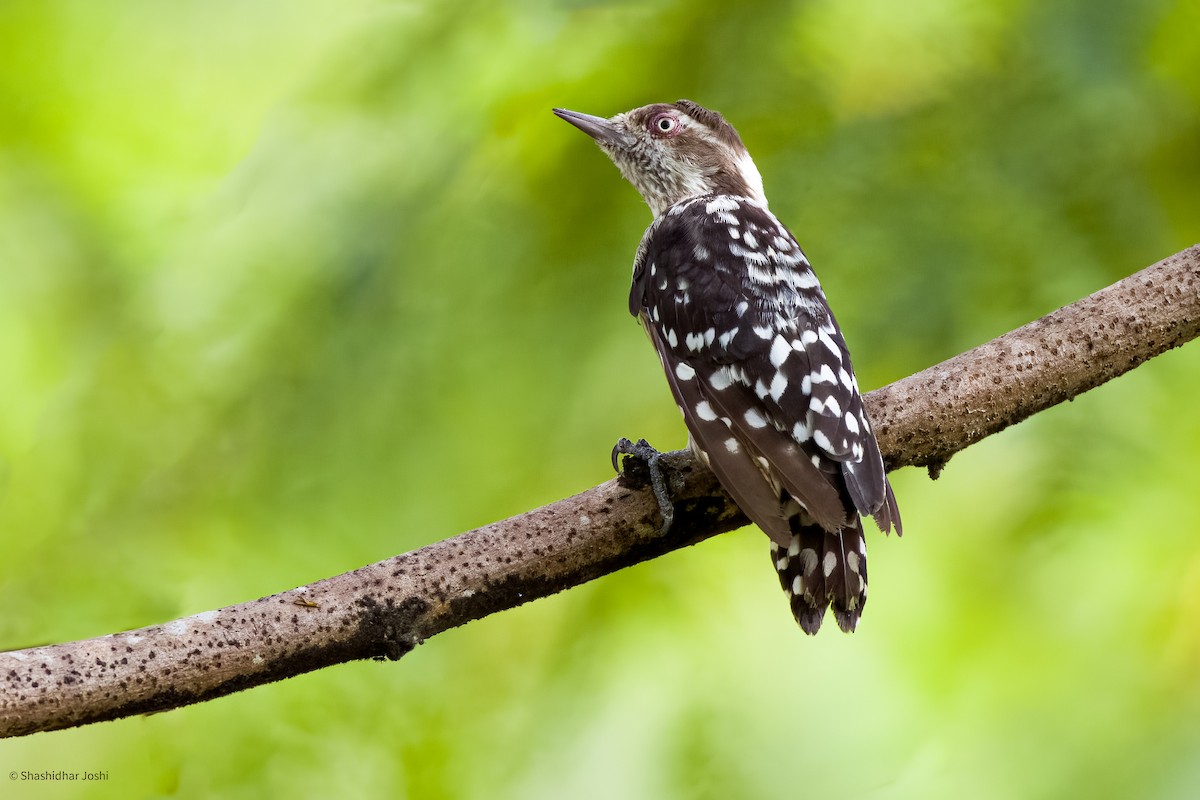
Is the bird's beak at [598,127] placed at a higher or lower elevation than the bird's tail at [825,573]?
higher

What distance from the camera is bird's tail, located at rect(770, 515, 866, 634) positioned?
2094 mm

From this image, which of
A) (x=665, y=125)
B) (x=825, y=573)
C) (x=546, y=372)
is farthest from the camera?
(x=546, y=372)

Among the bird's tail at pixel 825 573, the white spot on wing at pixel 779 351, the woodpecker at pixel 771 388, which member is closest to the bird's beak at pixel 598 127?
the woodpecker at pixel 771 388

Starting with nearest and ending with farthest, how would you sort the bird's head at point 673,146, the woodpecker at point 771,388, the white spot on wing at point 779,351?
the woodpecker at point 771,388
the white spot on wing at point 779,351
the bird's head at point 673,146

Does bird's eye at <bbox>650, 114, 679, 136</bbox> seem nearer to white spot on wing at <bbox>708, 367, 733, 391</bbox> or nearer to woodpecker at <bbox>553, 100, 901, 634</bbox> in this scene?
woodpecker at <bbox>553, 100, 901, 634</bbox>

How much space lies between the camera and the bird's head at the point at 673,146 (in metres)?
2.79

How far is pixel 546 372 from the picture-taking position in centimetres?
309

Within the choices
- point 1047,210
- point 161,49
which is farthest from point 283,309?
point 1047,210

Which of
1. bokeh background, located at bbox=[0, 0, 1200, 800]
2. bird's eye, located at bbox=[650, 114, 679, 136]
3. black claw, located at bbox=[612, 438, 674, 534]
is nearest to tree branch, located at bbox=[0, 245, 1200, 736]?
black claw, located at bbox=[612, 438, 674, 534]

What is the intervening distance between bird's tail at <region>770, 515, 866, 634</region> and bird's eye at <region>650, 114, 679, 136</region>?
1.09 metres

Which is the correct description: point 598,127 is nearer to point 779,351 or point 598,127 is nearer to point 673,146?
point 673,146

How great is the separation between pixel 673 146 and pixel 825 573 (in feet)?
3.84

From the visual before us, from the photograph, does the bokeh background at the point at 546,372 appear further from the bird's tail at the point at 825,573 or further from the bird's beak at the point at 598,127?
the bird's tail at the point at 825,573

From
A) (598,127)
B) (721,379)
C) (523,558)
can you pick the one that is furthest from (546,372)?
(523,558)
